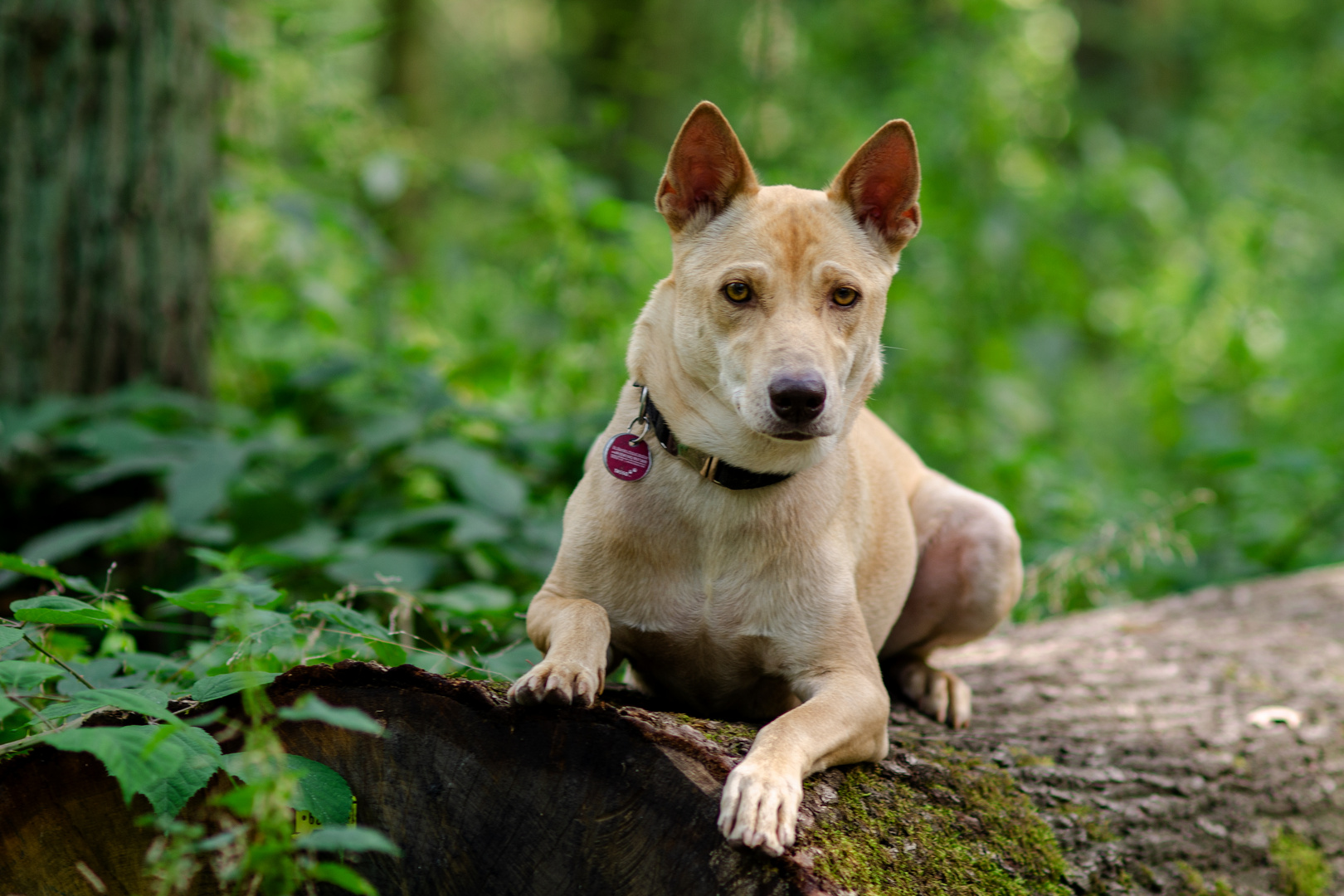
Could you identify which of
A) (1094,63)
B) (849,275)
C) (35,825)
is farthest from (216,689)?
(1094,63)

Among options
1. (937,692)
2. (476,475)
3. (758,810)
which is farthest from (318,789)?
(476,475)

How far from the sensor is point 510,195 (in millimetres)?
7102

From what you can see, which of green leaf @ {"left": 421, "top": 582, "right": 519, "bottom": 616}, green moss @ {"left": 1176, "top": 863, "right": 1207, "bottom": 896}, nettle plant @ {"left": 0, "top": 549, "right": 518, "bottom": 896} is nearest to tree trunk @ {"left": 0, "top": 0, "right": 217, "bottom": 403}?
nettle plant @ {"left": 0, "top": 549, "right": 518, "bottom": 896}

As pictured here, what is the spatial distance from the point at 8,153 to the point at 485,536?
121 inches

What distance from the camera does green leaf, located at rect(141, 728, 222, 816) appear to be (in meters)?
1.72

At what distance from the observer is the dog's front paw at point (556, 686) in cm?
200

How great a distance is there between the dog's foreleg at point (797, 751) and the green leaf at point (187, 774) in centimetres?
90

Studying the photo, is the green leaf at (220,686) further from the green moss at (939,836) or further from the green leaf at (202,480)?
the green leaf at (202,480)

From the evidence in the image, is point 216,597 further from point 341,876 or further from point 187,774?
point 341,876

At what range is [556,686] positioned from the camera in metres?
2.01

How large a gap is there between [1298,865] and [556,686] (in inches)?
94.5

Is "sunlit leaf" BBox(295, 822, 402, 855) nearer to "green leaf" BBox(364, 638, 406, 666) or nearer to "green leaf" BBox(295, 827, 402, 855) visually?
"green leaf" BBox(295, 827, 402, 855)

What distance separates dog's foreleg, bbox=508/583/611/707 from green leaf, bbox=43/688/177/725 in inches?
24.7

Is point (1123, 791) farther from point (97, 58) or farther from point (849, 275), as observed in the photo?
point (97, 58)
